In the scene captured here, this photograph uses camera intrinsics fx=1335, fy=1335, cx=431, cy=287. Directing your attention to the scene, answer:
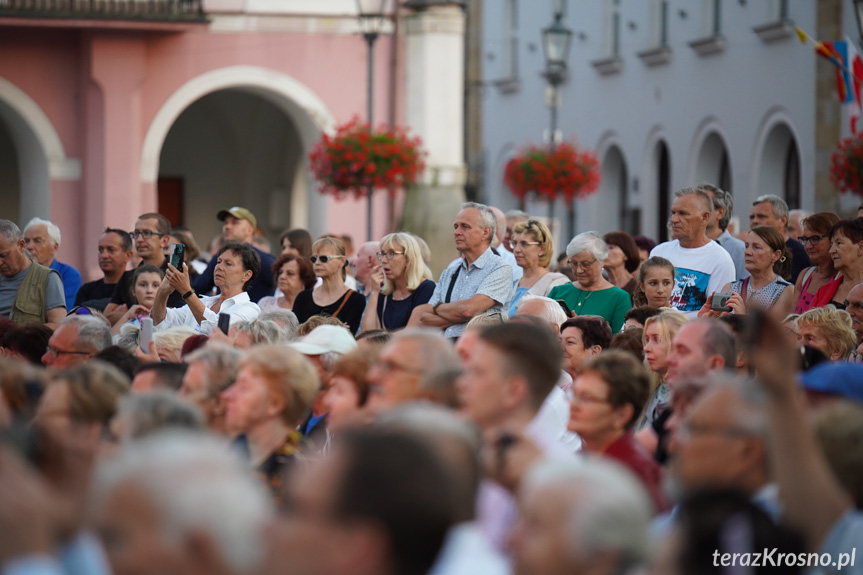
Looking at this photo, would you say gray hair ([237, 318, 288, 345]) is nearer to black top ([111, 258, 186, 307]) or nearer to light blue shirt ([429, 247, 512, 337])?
light blue shirt ([429, 247, 512, 337])

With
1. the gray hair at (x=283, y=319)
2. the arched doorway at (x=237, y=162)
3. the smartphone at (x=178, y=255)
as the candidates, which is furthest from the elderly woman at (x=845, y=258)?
the arched doorway at (x=237, y=162)

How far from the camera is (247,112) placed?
22.1 meters

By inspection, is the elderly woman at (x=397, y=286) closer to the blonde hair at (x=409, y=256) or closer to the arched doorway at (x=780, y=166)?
the blonde hair at (x=409, y=256)

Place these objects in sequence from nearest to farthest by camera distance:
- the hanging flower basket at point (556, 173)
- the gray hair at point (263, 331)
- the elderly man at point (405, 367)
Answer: the elderly man at point (405, 367) < the gray hair at point (263, 331) < the hanging flower basket at point (556, 173)

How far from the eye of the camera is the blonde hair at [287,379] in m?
4.86

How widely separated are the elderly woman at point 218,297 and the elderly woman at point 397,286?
0.79 metres

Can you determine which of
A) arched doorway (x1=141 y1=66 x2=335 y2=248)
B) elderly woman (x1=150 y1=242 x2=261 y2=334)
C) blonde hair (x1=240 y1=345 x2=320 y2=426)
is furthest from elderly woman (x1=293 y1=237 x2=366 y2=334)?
arched doorway (x1=141 y1=66 x2=335 y2=248)

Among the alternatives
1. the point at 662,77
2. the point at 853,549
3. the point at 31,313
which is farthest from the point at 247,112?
the point at 853,549

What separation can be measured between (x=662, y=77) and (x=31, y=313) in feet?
56.4

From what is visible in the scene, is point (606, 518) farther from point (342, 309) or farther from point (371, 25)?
point (371, 25)

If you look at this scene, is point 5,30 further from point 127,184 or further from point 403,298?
point 403,298

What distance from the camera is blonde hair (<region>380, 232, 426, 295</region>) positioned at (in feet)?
27.6

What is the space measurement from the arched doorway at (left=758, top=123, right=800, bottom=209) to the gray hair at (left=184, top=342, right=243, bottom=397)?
17.2m

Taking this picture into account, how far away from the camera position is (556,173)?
67.6ft
